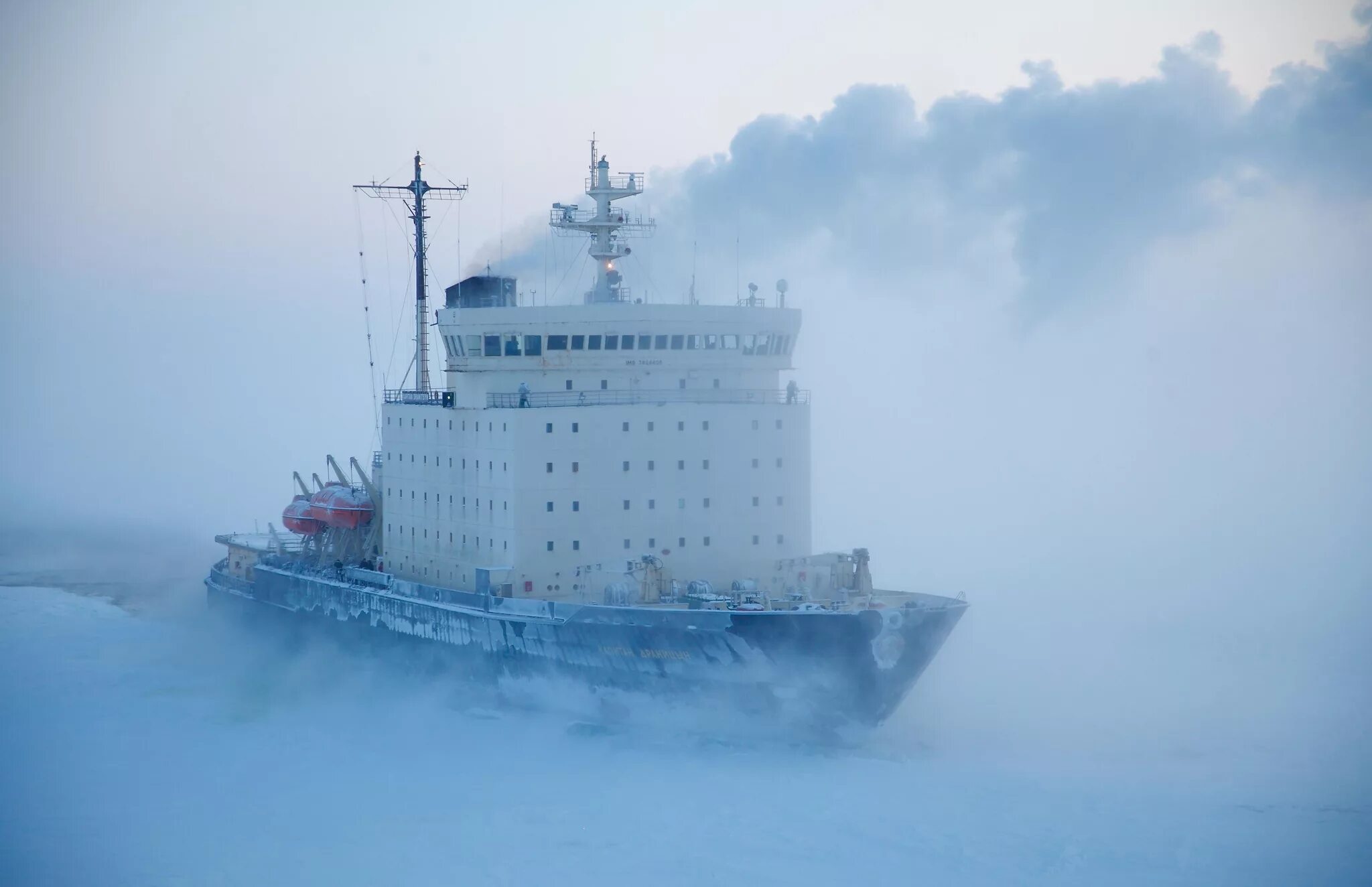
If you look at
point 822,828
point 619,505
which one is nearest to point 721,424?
point 619,505

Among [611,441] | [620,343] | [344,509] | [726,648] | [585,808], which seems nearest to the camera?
[585,808]

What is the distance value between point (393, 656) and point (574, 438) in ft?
22.0

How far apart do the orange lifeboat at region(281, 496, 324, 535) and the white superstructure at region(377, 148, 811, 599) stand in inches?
239

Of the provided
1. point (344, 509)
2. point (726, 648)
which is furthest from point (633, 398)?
point (344, 509)

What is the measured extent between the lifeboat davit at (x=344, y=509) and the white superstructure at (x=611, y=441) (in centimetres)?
446

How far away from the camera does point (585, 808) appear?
22188mm

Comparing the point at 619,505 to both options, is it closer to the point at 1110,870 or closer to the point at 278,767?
the point at 278,767

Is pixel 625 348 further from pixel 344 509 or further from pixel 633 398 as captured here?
pixel 344 509

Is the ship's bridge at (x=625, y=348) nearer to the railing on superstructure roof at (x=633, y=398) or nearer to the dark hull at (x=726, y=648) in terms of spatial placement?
the railing on superstructure roof at (x=633, y=398)

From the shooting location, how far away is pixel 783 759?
24.1 meters

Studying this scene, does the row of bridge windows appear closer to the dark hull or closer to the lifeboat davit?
the dark hull

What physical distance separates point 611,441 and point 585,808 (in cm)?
737

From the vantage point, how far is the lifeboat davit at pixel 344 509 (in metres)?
34.0

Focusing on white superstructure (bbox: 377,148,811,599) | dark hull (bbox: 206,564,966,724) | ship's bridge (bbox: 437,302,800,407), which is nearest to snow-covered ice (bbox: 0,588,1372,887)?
dark hull (bbox: 206,564,966,724)
